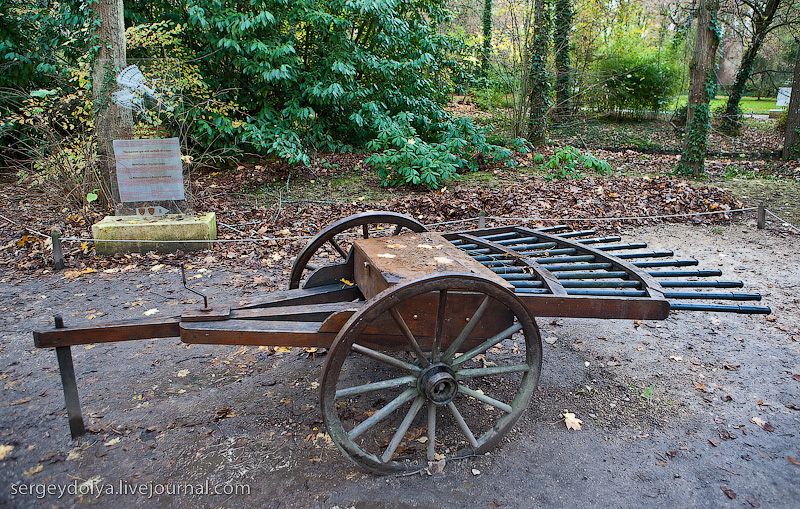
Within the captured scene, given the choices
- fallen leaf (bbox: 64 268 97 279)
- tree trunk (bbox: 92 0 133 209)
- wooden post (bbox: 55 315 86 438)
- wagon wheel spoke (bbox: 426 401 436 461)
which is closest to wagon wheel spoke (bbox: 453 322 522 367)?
wagon wheel spoke (bbox: 426 401 436 461)

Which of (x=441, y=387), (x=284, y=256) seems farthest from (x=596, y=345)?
(x=284, y=256)

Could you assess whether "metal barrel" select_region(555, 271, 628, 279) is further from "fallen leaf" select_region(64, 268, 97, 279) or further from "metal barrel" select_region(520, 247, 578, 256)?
"fallen leaf" select_region(64, 268, 97, 279)

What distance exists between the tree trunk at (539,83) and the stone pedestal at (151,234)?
7657 millimetres

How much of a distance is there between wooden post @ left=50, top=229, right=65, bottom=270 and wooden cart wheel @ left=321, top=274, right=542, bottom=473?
3829mm

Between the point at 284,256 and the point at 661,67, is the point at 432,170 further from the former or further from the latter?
the point at 661,67

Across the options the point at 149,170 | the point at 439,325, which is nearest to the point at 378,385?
the point at 439,325

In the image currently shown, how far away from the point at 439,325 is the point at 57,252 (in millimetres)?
4583

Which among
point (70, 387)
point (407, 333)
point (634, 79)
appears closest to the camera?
point (407, 333)

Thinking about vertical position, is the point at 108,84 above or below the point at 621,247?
above

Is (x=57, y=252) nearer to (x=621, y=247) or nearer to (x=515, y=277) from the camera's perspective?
(x=515, y=277)

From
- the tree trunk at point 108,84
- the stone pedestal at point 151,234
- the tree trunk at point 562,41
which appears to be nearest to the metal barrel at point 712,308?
the stone pedestal at point 151,234

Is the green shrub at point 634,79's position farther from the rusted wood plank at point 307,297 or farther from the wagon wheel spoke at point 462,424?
Answer: the wagon wheel spoke at point 462,424

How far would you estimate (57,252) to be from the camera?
17.9 ft

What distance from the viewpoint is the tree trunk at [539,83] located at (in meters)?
11.2
